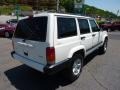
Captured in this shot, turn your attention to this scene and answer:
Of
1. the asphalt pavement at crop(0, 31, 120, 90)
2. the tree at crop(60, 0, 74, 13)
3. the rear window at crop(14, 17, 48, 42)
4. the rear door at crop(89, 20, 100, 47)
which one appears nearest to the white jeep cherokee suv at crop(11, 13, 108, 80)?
the rear window at crop(14, 17, 48, 42)

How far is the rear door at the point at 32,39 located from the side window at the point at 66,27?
42cm

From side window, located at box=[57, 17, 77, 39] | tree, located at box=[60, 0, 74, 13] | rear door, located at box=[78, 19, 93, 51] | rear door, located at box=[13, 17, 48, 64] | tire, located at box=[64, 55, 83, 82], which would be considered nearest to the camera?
rear door, located at box=[13, 17, 48, 64]

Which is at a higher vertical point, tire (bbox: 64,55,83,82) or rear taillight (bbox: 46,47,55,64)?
rear taillight (bbox: 46,47,55,64)

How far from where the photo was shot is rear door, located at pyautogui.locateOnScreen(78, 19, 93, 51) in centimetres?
629

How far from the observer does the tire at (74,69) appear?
5671 millimetres

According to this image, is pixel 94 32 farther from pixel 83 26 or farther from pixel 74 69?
pixel 74 69

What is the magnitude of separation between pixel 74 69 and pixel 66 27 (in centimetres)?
136

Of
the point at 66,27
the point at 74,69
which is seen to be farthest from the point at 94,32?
the point at 66,27

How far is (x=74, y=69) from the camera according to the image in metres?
5.96

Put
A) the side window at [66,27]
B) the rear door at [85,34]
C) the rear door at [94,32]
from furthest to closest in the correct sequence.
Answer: the rear door at [94,32] < the rear door at [85,34] < the side window at [66,27]

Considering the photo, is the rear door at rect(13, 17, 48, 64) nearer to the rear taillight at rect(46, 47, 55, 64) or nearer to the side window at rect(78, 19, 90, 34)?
the rear taillight at rect(46, 47, 55, 64)

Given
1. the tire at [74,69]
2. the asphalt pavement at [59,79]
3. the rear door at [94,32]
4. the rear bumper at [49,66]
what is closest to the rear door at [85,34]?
the rear door at [94,32]

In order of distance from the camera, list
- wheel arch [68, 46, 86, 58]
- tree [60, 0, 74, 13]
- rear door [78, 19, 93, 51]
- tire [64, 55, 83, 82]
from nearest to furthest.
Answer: wheel arch [68, 46, 86, 58], tire [64, 55, 83, 82], rear door [78, 19, 93, 51], tree [60, 0, 74, 13]

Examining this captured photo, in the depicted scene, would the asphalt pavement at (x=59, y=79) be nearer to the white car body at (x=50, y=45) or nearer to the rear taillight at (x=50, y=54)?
the white car body at (x=50, y=45)
